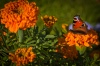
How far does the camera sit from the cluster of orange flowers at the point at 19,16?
1.93 meters

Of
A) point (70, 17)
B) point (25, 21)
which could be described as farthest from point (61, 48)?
point (70, 17)

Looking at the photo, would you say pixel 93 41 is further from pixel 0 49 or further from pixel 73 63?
pixel 0 49

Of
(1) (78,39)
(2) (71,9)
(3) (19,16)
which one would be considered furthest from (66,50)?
(2) (71,9)

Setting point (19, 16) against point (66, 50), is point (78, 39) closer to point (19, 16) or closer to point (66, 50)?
point (66, 50)

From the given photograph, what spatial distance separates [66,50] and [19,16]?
0.45 metres

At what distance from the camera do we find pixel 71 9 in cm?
677

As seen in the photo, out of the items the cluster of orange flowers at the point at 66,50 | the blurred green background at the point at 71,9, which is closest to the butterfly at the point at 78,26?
the cluster of orange flowers at the point at 66,50

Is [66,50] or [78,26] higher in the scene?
[78,26]

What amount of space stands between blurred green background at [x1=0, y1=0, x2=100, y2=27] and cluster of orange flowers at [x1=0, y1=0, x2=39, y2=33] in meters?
4.15

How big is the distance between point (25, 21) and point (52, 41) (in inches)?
17.9

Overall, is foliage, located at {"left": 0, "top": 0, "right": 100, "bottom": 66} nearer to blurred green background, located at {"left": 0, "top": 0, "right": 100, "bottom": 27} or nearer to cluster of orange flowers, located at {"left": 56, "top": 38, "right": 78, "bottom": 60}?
cluster of orange flowers, located at {"left": 56, "top": 38, "right": 78, "bottom": 60}

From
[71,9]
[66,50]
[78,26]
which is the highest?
[71,9]

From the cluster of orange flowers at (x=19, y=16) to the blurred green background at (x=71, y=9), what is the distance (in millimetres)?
4146

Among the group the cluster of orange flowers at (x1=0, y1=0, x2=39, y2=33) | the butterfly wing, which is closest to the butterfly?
the butterfly wing
